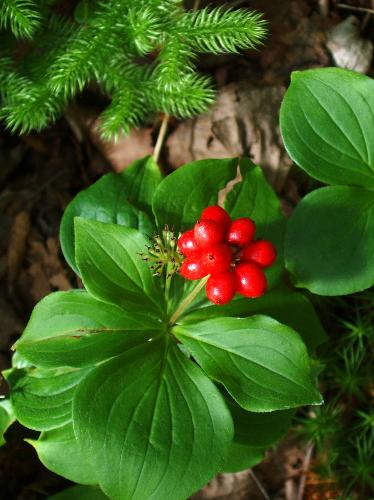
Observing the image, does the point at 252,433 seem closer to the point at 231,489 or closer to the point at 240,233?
the point at 231,489

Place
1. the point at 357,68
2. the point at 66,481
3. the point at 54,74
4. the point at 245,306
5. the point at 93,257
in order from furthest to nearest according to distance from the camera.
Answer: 1. the point at 357,68
2. the point at 66,481
3. the point at 54,74
4. the point at 245,306
5. the point at 93,257

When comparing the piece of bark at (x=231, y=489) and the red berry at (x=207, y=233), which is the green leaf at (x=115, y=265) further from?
the piece of bark at (x=231, y=489)

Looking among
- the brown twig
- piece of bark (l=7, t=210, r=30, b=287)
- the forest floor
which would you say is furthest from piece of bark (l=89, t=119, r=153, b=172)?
the brown twig

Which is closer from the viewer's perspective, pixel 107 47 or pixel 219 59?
pixel 107 47

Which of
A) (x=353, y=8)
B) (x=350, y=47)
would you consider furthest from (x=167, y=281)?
(x=353, y=8)

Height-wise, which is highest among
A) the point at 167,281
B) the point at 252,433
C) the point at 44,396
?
the point at 167,281

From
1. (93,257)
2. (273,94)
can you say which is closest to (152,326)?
(93,257)

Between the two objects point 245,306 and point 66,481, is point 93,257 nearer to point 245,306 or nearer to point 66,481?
point 245,306
